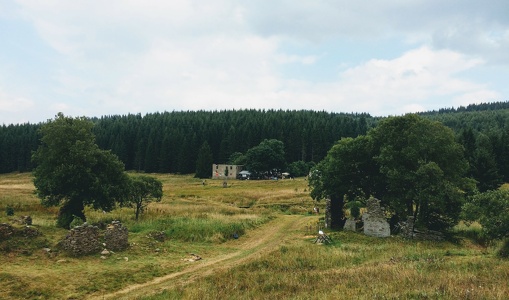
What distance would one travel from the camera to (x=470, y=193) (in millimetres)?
33000

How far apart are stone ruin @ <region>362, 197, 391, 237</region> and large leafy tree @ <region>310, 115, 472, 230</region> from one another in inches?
51.7

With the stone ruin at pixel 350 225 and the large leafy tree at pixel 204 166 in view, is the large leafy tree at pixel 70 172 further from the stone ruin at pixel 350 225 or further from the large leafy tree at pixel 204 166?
the large leafy tree at pixel 204 166

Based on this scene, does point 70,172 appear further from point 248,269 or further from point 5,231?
point 248,269

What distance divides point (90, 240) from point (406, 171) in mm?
24590

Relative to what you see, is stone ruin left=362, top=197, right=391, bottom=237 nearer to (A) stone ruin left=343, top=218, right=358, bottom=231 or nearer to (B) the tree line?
(A) stone ruin left=343, top=218, right=358, bottom=231

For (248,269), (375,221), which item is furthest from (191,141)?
(248,269)

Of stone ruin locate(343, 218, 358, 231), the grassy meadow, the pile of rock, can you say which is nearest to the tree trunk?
stone ruin locate(343, 218, 358, 231)

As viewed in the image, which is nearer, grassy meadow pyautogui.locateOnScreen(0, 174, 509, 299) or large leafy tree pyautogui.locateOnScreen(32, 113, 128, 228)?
grassy meadow pyautogui.locateOnScreen(0, 174, 509, 299)

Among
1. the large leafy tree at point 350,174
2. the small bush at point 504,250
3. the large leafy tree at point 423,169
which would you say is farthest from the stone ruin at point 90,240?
the small bush at point 504,250

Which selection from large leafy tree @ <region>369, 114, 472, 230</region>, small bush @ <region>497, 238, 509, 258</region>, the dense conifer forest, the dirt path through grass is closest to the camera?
the dirt path through grass

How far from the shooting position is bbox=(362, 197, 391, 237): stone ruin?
32312 millimetres

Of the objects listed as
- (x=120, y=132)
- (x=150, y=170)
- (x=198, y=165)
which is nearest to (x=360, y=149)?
(x=198, y=165)

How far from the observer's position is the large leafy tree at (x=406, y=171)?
2973 centimetres

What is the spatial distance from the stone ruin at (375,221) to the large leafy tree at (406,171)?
4.31 feet
